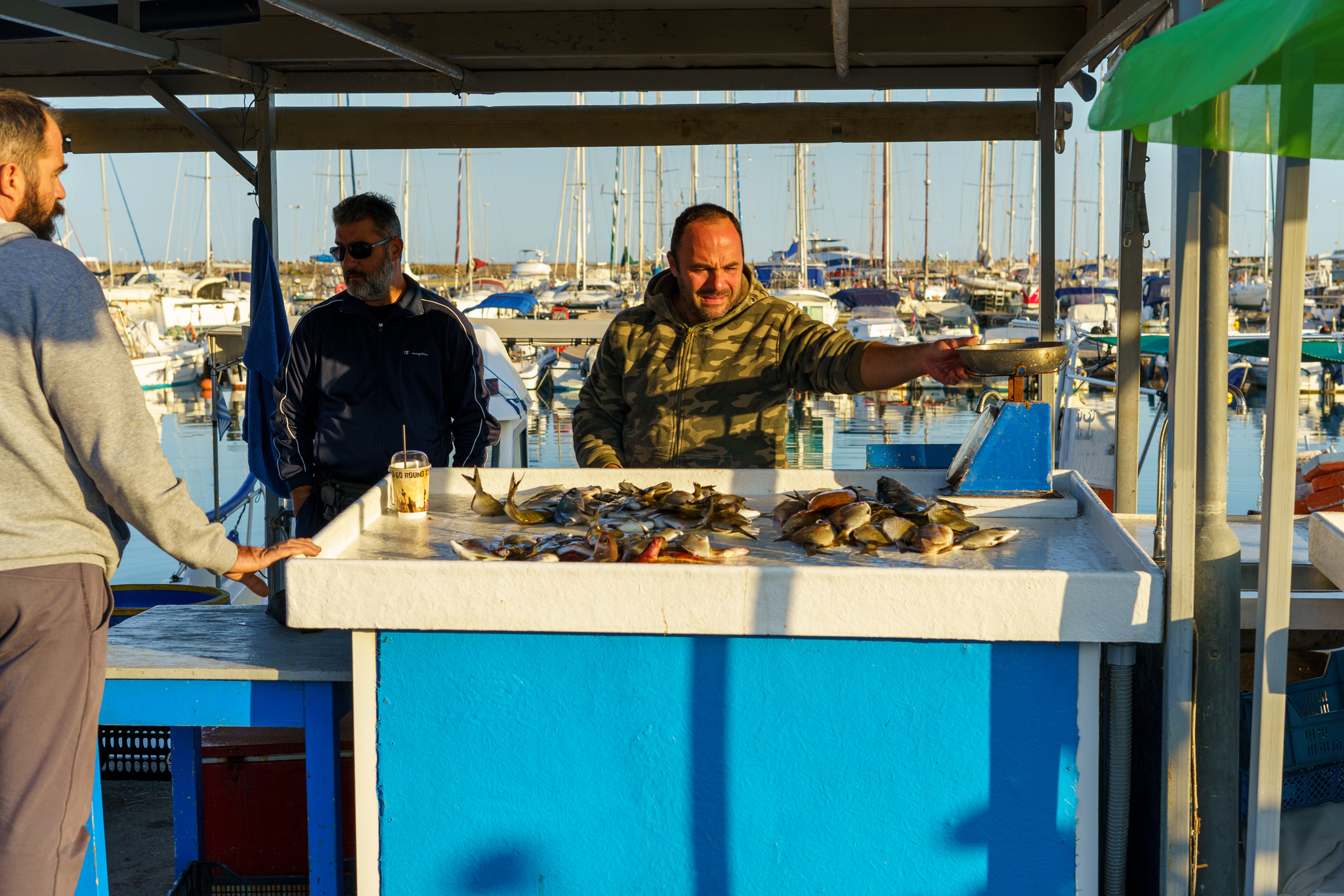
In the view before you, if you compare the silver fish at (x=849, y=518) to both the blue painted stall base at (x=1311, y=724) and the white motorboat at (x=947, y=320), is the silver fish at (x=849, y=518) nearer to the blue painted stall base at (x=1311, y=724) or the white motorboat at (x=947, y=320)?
the blue painted stall base at (x=1311, y=724)

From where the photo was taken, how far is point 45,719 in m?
2.34

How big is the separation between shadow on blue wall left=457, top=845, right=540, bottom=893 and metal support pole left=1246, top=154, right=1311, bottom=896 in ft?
5.17

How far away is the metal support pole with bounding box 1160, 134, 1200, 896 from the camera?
245cm

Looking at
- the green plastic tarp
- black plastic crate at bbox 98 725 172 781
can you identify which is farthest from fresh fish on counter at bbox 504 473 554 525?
black plastic crate at bbox 98 725 172 781

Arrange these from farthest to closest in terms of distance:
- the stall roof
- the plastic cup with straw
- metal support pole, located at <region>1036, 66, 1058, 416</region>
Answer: metal support pole, located at <region>1036, 66, 1058, 416</region> < the stall roof < the plastic cup with straw

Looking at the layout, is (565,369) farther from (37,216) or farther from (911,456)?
(37,216)

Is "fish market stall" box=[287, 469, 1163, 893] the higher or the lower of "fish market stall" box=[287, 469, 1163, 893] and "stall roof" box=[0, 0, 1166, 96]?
the lower

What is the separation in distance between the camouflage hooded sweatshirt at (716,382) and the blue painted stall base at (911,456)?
0.29 meters

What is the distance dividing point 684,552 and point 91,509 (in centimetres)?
132

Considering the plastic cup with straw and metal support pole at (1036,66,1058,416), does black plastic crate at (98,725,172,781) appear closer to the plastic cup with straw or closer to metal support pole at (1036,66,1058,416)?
the plastic cup with straw

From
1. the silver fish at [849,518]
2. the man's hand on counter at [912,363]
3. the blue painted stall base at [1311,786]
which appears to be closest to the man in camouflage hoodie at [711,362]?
the man's hand on counter at [912,363]

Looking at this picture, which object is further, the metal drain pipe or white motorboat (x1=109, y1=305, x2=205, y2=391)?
white motorboat (x1=109, y1=305, x2=205, y2=391)

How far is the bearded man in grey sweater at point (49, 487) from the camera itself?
2258mm

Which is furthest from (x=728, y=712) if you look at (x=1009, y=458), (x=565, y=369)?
(x=565, y=369)
